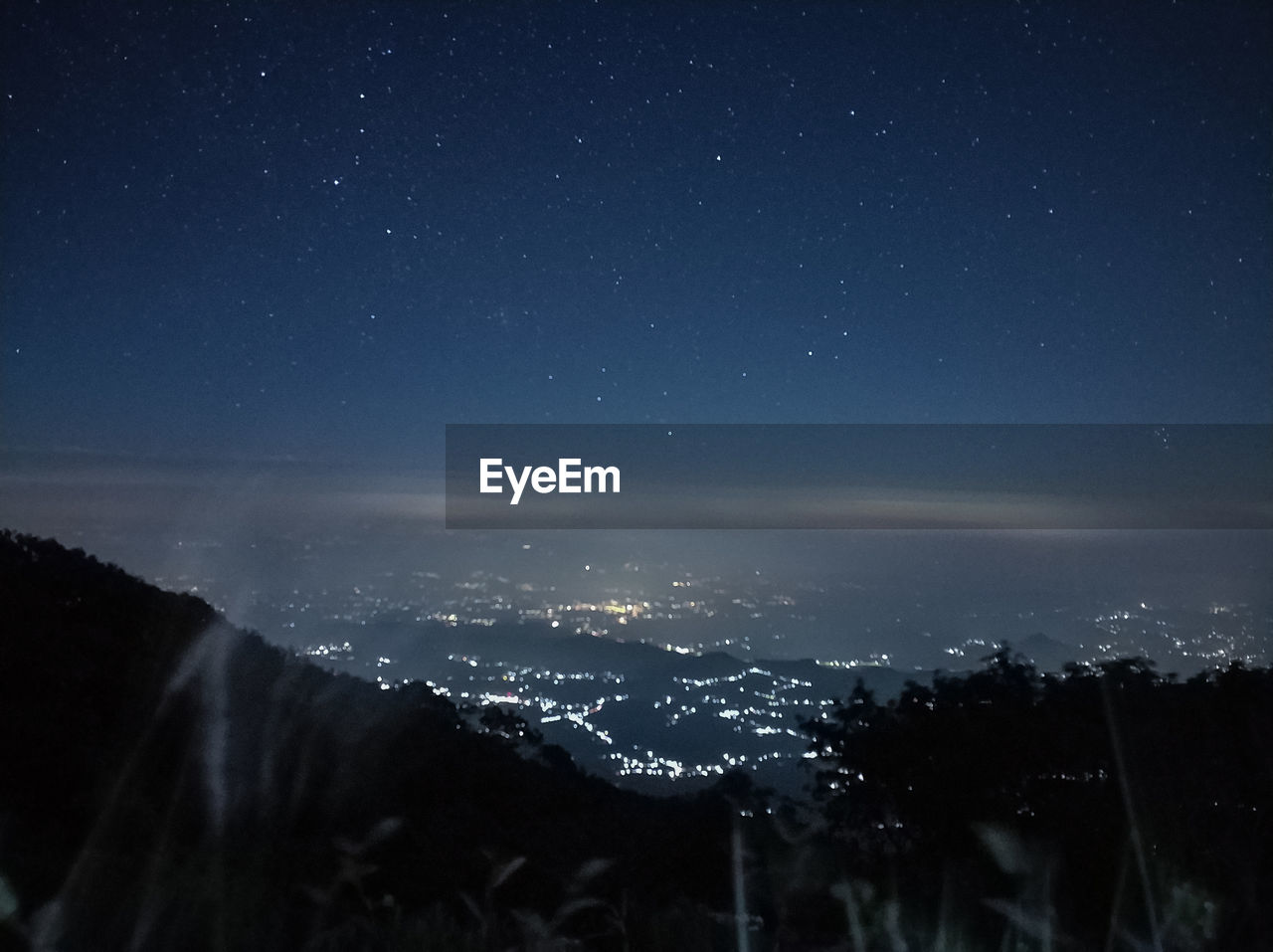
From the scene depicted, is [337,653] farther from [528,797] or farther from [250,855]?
[250,855]

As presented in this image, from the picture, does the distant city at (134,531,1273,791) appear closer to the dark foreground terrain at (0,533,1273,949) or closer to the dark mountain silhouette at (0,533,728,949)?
the dark foreground terrain at (0,533,1273,949)

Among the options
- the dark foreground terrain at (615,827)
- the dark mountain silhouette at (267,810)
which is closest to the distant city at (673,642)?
the dark foreground terrain at (615,827)

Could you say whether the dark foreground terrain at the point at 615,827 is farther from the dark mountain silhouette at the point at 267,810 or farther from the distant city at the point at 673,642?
the distant city at the point at 673,642

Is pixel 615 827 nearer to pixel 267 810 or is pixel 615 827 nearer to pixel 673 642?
pixel 267 810

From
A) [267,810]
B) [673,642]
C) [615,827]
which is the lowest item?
[615,827]

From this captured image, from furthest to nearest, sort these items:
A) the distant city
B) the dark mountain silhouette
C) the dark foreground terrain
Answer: the distant city
the dark mountain silhouette
the dark foreground terrain

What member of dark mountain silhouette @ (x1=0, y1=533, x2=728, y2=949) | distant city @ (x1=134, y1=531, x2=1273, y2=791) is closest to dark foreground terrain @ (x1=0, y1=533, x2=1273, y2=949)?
dark mountain silhouette @ (x1=0, y1=533, x2=728, y2=949)

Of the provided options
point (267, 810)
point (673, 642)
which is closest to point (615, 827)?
point (267, 810)

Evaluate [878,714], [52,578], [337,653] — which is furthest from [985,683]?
[337,653]

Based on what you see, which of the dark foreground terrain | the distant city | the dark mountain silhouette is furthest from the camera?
the distant city
